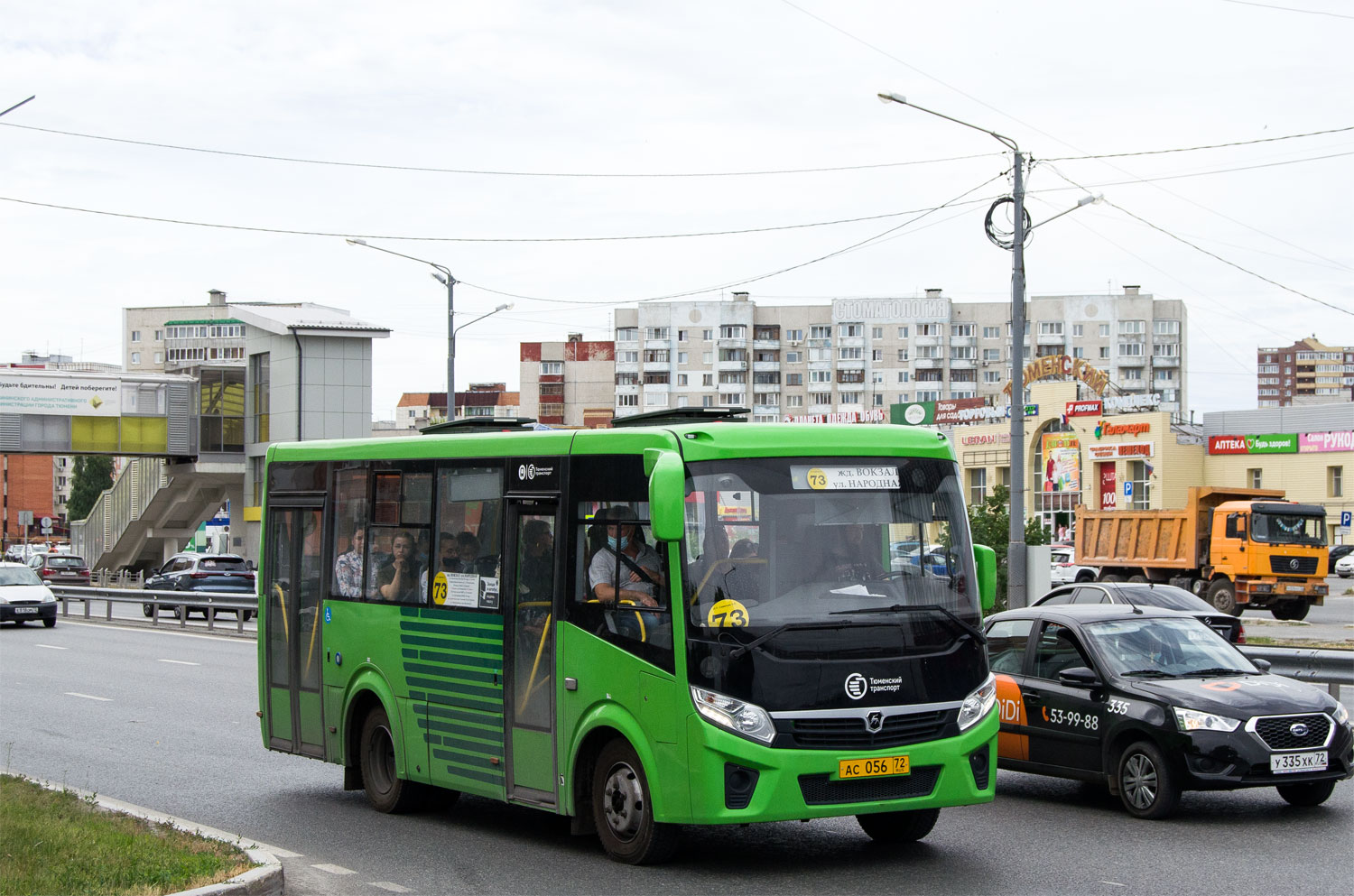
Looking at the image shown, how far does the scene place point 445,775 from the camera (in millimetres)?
10359

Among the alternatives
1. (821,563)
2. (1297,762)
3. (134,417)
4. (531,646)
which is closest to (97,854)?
(531,646)

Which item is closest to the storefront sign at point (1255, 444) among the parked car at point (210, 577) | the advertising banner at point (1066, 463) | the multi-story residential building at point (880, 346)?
the advertising banner at point (1066, 463)

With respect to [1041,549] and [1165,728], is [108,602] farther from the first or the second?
[1165,728]

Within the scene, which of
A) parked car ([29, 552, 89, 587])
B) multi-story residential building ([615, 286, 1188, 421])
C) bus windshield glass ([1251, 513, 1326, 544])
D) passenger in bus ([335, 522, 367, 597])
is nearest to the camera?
passenger in bus ([335, 522, 367, 597])

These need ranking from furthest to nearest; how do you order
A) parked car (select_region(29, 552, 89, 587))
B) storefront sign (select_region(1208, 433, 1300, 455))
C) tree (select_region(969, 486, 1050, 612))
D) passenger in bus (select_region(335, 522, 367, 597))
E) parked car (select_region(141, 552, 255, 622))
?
storefront sign (select_region(1208, 433, 1300, 455)) < parked car (select_region(29, 552, 89, 587)) < parked car (select_region(141, 552, 255, 622)) < tree (select_region(969, 486, 1050, 612)) < passenger in bus (select_region(335, 522, 367, 597))

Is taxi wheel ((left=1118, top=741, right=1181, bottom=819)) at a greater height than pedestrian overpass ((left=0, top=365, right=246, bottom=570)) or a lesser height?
lesser

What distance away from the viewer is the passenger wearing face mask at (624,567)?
876cm

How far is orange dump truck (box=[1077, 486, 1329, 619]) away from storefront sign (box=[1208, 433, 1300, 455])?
91.1ft

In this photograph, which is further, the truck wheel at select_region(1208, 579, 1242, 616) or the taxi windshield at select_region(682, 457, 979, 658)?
the truck wheel at select_region(1208, 579, 1242, 616)

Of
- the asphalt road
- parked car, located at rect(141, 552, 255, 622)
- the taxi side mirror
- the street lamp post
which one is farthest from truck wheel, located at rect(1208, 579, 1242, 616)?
the taxi side mirror

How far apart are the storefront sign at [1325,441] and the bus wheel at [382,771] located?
6051 centimetres

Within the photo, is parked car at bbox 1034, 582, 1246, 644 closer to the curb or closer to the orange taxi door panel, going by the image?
the orange taxi door panel

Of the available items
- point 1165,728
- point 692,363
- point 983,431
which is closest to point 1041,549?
point 1165,728

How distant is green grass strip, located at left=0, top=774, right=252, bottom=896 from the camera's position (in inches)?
303
